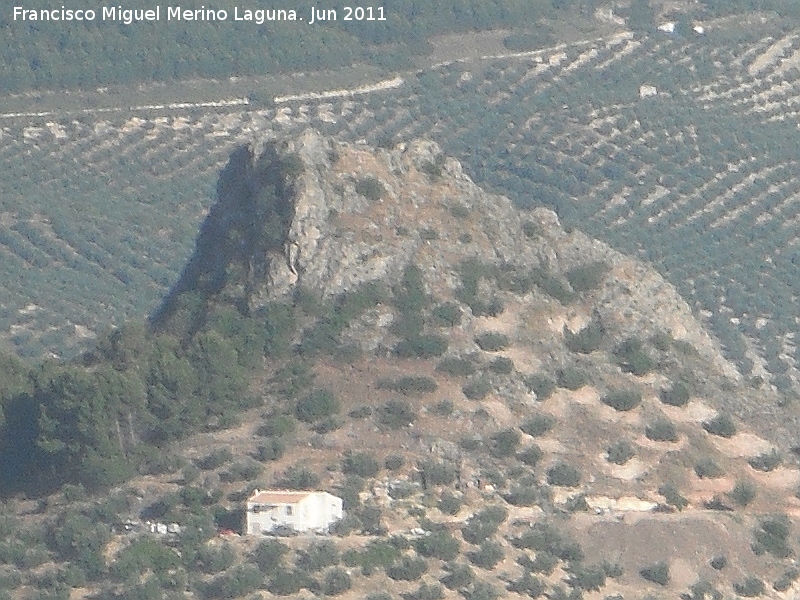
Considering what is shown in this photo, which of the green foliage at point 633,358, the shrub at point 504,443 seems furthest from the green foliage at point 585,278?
the shrub at point 504,443

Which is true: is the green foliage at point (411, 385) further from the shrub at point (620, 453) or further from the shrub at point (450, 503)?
the shrub at point (620, 453)

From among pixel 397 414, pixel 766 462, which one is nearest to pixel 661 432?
pixel 766 462

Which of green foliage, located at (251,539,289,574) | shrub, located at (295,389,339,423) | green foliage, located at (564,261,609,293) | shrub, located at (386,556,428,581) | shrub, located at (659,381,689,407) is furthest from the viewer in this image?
green foliage, located at (564,261,609,293)

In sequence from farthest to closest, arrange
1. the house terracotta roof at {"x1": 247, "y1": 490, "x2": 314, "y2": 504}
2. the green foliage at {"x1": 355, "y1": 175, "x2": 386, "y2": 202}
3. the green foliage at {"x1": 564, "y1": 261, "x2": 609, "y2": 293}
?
the green foliage at {"x1": 564, "y1": 261, "x2": 609, "y2": 293}, the green foliage at {"x1": 355, "y1": 175, "x2": 386, "y2": 202}, the house terracotta roof at {"x1": 247, "y1": 490, "x2": 314, "y2": 504}

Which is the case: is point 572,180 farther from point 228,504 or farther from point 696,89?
point 228,504

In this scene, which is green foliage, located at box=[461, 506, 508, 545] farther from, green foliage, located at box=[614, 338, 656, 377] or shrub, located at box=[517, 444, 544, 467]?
green foliage, located at box=[614, 338, 656, 377]

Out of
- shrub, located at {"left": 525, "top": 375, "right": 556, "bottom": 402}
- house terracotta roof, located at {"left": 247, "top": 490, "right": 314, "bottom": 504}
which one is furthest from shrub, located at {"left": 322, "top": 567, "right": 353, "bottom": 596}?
shrub, located at {"left": 525, "top": 375, "right": 556, "bottom": 402}
